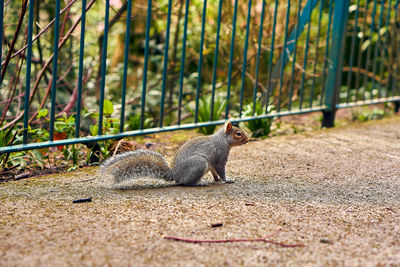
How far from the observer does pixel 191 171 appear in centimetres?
303

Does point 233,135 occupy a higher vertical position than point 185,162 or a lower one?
higher

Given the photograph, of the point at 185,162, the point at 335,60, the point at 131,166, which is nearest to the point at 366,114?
the point at 335,60

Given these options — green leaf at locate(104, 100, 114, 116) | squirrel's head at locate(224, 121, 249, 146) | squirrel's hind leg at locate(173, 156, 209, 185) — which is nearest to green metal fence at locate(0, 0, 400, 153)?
green leaf at locate(104, 100, 114, 116)

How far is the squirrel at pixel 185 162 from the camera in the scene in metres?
2.90

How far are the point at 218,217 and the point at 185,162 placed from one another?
0.63 metres

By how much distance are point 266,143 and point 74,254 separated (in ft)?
8.90

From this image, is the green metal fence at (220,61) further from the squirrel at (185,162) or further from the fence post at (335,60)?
the squirrel at (185,162)

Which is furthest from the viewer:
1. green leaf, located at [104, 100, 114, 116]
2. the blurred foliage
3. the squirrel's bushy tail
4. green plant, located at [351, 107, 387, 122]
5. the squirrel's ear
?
green plant, located at [351, 107, 387, 122]

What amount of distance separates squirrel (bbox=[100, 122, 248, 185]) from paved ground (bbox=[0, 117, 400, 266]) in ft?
0.29

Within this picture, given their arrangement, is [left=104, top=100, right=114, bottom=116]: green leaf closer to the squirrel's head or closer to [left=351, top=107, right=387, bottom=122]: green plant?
the squirrel's head

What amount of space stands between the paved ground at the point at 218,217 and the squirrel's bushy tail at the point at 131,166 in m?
0.10

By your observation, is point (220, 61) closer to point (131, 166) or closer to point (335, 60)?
point (335, 60)

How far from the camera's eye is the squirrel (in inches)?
114

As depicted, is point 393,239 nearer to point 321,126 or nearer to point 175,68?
point 321,126
